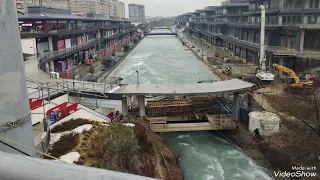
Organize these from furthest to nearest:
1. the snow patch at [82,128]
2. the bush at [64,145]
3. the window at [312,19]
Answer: the window at [312,19], the snow patch at [82,128], the bush at [64,145]

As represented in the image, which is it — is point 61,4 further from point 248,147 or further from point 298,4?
point 248,147

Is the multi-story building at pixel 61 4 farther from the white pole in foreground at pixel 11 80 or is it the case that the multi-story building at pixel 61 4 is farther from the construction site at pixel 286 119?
the white pole in foreground at pixel 11 80

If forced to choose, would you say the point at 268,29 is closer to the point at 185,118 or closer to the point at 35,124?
the point at 185,118

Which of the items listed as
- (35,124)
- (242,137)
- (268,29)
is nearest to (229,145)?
(242,137)

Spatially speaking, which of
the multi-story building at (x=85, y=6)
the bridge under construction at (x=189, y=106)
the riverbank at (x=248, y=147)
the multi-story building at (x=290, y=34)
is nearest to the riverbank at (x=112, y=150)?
the bridge under construction at (x=189, y=106)

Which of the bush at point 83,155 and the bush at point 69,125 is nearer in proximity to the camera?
the bush at point 83,155

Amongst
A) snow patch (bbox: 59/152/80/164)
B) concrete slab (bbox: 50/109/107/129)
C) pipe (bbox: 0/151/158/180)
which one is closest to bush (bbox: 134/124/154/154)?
concrete slab (bbox: 50/109/107/129)
